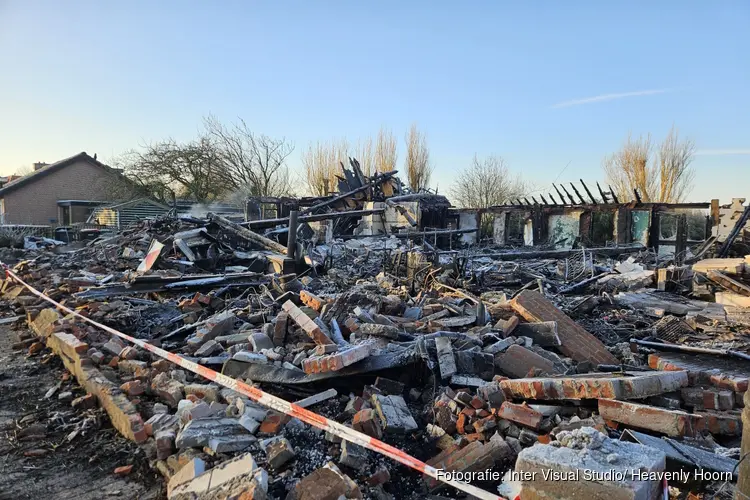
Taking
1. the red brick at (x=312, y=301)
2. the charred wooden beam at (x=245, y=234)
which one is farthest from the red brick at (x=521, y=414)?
the charred wooden beam at (x=245, y=234)

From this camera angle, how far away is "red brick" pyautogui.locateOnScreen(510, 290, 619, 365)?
4.91 meters

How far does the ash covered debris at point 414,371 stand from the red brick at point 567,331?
2 cm

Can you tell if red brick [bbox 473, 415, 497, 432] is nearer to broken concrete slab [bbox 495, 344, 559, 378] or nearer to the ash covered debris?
the ash covered debris

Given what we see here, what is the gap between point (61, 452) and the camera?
150 inches

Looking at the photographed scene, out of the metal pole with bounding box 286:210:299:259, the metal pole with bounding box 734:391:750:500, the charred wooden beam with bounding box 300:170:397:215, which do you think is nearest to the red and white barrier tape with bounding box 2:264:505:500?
the metal pole with bounding box 734:391:750:500

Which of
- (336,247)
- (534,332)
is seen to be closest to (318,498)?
(534,332)

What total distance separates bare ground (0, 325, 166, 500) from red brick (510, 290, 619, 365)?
419cm

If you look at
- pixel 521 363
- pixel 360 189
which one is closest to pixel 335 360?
pixel 521 363

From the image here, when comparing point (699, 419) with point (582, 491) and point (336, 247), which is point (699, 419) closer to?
point (582, 491)

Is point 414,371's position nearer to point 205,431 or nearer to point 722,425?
point 205,431

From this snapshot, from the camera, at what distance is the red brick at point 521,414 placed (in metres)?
3.23

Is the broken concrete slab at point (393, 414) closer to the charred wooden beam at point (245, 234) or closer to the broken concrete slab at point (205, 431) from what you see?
the broken concrete slab at point (205, 431)

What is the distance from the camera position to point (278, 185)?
108 feet

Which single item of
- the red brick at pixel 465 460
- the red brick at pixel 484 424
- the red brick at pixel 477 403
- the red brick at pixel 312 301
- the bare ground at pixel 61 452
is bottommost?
the bare ground at pixel 61 452
